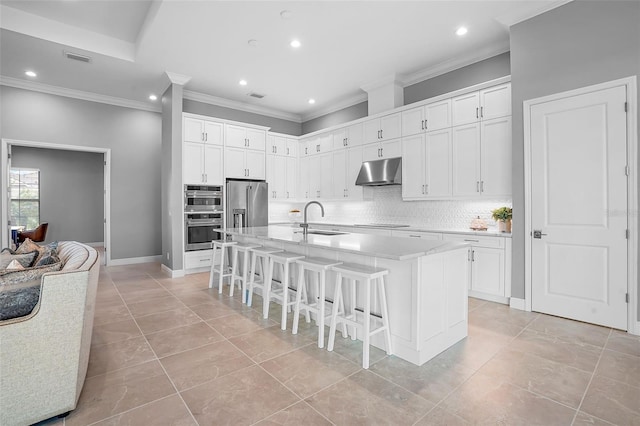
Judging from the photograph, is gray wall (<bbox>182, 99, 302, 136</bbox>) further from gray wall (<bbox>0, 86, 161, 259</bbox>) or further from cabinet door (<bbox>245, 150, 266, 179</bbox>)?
gray wall (<bbox>0, 86, 161, 259</bbox>)

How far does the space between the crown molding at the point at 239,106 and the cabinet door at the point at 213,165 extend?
118cm

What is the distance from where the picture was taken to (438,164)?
15.2ft

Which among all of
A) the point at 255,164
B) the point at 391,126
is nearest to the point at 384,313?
the point at 391,126

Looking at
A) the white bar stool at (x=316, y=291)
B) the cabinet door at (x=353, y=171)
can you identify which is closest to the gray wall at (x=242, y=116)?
the cabinet door at (x=353, y=171)

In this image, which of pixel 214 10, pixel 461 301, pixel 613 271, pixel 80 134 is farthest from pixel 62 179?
pixel 613 271

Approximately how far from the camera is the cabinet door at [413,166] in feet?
15.9

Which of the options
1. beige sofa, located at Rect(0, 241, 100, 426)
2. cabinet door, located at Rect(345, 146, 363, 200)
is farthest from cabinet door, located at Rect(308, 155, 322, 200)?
beige sofa, located at Rect(0, 241, 100, 426)

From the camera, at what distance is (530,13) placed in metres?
3.44

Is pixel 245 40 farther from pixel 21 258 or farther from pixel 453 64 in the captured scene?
pixel 21 258

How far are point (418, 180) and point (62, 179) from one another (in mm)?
9639

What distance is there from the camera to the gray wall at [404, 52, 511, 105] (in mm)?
4262

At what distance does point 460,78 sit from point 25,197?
10.8 meters

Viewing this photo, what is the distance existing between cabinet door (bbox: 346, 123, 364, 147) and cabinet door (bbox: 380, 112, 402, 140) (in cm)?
51

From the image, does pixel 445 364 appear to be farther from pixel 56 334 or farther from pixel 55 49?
pixel 55 49
